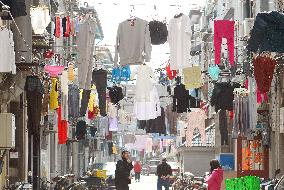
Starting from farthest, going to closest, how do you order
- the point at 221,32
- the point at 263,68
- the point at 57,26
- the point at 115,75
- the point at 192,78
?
the point at 115,75
the point at 57,26
the point at 192,78
the point at 221,32
the point at 263,68

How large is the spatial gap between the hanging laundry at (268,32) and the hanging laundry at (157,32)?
633 centimetres

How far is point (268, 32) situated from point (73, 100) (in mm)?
19306

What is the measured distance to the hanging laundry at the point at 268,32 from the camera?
1318 centimetres

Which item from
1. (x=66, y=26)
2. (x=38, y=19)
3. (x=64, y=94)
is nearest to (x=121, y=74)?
(x=64, y=94)

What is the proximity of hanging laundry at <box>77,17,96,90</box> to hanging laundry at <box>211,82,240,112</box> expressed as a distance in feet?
16.7

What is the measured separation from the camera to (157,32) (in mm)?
19688

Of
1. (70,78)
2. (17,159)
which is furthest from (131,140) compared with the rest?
(17,159)

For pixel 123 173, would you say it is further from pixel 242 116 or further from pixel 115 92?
pixel 115 92

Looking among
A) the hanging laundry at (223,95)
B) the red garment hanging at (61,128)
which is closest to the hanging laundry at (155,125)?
the red garment hanging at (61,128)

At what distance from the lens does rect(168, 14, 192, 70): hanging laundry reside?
784 inches

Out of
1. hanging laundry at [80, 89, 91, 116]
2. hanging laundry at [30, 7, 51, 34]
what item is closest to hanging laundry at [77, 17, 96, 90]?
hanging laundry at [30, 7, 51, 34]

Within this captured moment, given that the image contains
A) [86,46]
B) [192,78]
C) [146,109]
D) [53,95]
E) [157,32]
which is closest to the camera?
[157,32]

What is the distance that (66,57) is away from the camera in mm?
37312

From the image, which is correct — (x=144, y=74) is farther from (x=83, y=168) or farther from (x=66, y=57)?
(x=83, y=168)
